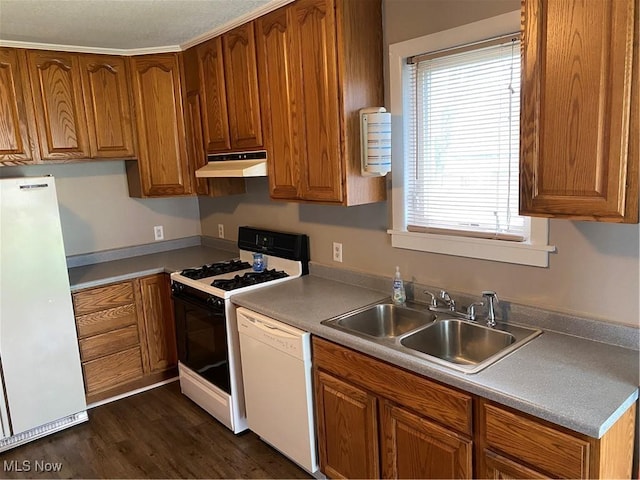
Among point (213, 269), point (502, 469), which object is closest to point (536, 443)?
Answer: point (502, 469)

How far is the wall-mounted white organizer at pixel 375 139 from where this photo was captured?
2.31 meters

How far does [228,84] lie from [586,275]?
226 centimetres

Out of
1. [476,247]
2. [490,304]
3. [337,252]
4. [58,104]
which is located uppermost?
[58,104]

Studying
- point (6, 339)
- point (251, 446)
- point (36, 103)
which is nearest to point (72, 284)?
point (6, 339)

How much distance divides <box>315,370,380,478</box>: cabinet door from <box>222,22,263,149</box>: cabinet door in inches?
58.2

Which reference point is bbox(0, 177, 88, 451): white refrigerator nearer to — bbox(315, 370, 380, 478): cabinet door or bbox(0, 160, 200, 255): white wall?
bbox(0, 160, 200, 255): white wall

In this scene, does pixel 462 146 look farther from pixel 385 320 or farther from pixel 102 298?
pixel 102 298

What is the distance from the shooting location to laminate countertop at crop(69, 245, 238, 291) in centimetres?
326

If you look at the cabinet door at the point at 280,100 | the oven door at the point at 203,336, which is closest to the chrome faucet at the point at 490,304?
the cabinet door at the point at 280,100

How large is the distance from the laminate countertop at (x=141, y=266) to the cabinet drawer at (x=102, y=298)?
0.04 meters

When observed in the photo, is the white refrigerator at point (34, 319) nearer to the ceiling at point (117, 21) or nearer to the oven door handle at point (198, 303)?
the oven door handle at point (198, 303)

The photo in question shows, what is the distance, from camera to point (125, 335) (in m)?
3.39

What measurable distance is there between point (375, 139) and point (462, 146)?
40 cm

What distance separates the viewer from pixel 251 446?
279 cm
